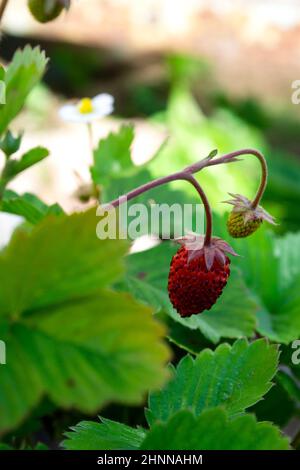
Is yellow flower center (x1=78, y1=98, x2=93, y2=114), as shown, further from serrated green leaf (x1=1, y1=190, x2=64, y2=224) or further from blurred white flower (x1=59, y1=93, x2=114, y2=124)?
serrated green leaf (x1=1, y1=190, x2=64, y2=224)

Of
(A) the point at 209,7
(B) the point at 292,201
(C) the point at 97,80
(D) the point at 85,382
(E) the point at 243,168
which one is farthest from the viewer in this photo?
(C) the point at 97,80

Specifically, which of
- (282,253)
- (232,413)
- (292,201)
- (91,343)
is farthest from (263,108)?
(91,343)

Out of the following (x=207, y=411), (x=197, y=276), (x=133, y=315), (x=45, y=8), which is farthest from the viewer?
(x=45, y=8)

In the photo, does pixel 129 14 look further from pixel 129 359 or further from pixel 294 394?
pixel 129 359

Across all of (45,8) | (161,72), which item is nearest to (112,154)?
(45,8)

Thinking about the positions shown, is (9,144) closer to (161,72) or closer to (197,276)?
(197,276)

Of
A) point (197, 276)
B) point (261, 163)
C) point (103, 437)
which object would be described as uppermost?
point (261, 163)
